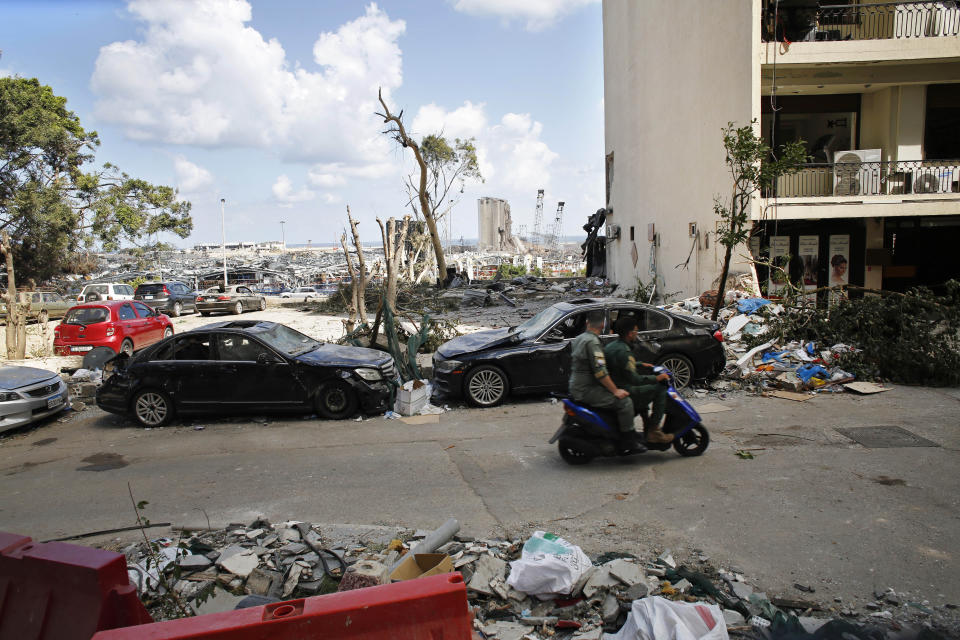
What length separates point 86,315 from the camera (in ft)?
48.6

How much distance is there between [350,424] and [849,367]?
841 cm

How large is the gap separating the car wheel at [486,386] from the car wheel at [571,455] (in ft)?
10.1

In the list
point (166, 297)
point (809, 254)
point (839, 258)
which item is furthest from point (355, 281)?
point (166, 297)

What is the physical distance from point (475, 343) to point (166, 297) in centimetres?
2082

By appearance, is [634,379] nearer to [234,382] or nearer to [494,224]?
[234,382]

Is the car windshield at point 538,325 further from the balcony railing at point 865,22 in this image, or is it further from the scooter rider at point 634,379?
the balcony railing at point 865,22

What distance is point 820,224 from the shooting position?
60.4 ft

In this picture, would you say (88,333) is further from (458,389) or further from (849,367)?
(849,367)

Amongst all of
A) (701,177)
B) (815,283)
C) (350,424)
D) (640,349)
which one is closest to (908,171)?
(815,283)

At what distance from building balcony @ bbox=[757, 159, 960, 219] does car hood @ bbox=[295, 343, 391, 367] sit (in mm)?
10305

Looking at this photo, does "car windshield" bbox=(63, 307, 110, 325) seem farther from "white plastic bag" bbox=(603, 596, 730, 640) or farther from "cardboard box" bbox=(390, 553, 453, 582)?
"white plastic bag" bbox=(603, 596, 730, 640)

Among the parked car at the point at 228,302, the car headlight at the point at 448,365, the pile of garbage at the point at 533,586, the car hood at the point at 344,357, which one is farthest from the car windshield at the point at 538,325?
the parked car at the point at 228,302

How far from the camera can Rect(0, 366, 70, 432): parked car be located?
9375 mm

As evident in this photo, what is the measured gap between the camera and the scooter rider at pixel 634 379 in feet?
21.1
